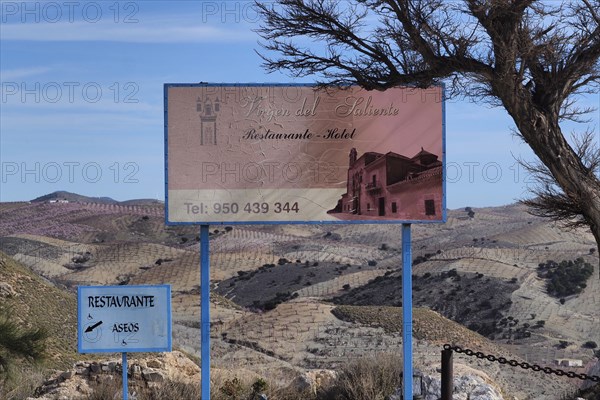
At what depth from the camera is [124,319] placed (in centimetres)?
1476

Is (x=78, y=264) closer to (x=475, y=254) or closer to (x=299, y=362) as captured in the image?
(x=475, y=254)

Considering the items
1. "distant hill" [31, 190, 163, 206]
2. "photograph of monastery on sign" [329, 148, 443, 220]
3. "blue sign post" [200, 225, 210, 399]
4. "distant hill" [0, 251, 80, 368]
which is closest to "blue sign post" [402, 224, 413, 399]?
"photograph of monastery on sign" [329, 148, 443, 220]

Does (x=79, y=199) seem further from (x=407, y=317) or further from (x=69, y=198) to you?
(x=407, y=317)

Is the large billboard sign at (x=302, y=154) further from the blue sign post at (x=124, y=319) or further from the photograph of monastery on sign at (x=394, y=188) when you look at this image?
the blue sign post at (x=124, y=319)

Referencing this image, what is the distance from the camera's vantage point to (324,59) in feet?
52.0

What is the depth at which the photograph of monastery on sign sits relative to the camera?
49.8 ft

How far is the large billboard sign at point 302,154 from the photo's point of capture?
1491 centimetres

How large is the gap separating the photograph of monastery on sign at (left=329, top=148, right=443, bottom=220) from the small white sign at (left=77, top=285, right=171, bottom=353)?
302 centimetres

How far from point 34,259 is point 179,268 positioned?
11.5m

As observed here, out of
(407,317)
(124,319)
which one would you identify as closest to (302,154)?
(407,317)

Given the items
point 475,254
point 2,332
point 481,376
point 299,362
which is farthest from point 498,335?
point 2,332

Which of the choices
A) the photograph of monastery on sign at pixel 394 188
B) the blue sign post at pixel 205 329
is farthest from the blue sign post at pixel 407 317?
the blue sign post at pixel 205 329

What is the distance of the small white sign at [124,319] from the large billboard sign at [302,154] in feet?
4.10

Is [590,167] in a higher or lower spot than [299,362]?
higher
